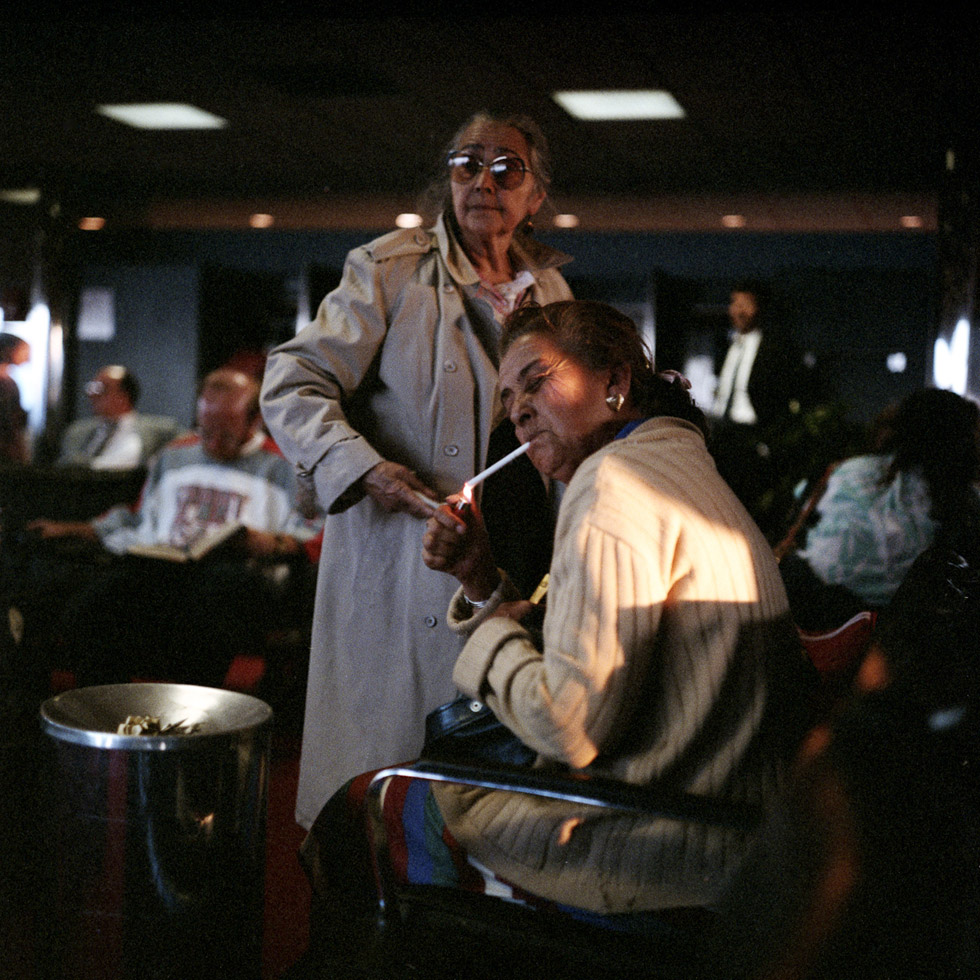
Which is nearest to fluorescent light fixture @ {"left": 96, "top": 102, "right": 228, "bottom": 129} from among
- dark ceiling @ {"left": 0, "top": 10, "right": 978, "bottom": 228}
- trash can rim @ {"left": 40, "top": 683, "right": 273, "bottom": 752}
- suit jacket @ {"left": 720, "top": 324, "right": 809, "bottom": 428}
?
dark ceiling @ {"left": 0, "top": 10, "right": 978, "bottom": 228}

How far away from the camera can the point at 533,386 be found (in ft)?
5.05

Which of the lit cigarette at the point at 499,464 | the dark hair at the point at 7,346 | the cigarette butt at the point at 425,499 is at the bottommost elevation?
the cigarette butt at the point at 425,499

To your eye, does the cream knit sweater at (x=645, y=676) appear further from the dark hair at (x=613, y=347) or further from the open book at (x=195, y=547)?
the open book at (x=195, y=547)

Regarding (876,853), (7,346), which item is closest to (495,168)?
(876,853)

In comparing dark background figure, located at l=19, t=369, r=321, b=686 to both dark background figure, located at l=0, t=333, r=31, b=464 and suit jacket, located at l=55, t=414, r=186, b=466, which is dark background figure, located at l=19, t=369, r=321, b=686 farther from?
suit jacket, located at l=55, t=414, r=186, b=466

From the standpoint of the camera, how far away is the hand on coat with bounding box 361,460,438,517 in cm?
190

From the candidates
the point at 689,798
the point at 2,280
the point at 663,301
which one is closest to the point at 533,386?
the point at 689,798

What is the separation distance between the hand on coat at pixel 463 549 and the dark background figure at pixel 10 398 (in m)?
2.34

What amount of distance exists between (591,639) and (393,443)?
974 mm

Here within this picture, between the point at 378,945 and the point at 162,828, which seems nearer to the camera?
the point at 378,945

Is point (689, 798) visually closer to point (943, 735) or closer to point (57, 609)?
point (943, 735)

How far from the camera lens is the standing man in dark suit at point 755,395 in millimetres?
5906

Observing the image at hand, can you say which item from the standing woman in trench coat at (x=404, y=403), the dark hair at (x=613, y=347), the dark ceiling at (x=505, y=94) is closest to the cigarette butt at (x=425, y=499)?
the standing woman in trench coat at (x=404, y=403)

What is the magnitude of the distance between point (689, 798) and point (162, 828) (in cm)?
85
